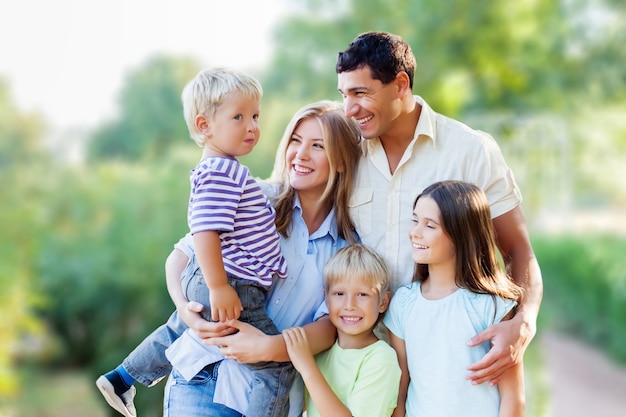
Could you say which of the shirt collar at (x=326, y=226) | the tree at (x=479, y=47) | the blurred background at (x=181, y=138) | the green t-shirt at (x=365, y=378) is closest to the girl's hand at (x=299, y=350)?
the green t-shirt at (x=365, y=378)

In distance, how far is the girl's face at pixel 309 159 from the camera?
2.65 meters

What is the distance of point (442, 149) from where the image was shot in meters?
2.66

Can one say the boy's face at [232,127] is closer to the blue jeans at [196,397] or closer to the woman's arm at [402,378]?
the blue jeans at [196,397]

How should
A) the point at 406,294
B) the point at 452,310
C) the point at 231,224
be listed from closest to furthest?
the point at 231,224, the point at 452,310, the point at 406,294

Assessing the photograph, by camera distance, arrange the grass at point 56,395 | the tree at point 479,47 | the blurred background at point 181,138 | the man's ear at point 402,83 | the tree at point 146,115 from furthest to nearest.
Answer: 1. the tree at point 146,115
2. the tree at point 479,47
3. the grass at point 56,395
4. the blurred background at point 181,138
5. the man's ear at point 402,83

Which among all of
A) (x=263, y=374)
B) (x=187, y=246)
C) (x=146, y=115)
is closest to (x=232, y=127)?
(x=187, y=246)

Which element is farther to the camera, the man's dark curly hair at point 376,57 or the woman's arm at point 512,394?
the man's dark curly hair at point 376,57

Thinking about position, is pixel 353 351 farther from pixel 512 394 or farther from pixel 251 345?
pixel 512 394

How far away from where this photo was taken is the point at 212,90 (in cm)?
239

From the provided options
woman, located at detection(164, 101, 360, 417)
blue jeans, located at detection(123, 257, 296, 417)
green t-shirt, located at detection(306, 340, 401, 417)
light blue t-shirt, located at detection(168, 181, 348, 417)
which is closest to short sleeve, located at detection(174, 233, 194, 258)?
woman, located at detection(164, 101, 360, 417)

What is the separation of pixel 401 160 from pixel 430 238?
0.35 metres

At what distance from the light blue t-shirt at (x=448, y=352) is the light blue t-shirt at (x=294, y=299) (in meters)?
0.32

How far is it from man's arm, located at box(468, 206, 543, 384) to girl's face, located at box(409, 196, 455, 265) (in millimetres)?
260

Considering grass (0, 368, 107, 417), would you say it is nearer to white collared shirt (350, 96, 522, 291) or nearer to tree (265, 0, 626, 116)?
tree (265, 0, 626, 116)
